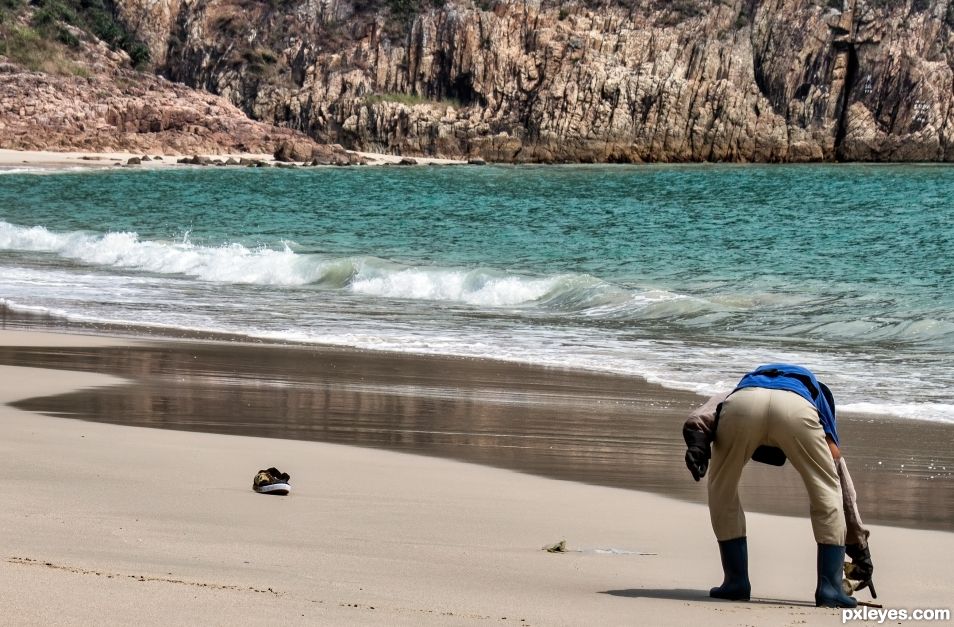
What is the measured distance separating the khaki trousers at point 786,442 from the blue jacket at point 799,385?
0.12ft

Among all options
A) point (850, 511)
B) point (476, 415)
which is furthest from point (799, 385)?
point (476, 415)

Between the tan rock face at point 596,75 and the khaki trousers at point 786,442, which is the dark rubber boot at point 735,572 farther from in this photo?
the tan rock face at point 596,75

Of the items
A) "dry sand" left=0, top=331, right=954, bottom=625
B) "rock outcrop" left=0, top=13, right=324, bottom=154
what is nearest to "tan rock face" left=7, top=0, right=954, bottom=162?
"rock outcrop" left=0, top=13, right=324, bottom=154

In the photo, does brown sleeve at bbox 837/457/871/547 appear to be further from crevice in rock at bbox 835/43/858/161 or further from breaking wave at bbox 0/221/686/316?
crevice in rock at bbox 835/43/858/161

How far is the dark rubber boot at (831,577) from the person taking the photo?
4.44 metres

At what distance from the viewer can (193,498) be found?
6.04 m

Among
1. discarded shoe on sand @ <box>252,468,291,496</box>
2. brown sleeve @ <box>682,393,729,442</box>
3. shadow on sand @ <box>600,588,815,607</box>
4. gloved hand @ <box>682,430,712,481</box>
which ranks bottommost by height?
discarded shoe on sand @ <box>252,468,291,496</box>

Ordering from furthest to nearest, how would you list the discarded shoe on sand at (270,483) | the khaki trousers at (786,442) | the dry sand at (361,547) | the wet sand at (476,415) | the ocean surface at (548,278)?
the ocean surface at (548,278), the wet sand at (476,415), the discarded shoe on sand at (270,483), the khaki trousers at (786,442), the dry sand at (361,547)

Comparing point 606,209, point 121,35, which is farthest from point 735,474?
point 121,35

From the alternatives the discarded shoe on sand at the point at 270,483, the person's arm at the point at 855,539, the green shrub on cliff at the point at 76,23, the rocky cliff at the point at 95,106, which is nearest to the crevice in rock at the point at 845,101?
the rocky cliff at the point at 95,106

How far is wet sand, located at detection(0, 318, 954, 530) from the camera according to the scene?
713 centimetres

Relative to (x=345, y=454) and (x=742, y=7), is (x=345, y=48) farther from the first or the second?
(x=345, y=454)

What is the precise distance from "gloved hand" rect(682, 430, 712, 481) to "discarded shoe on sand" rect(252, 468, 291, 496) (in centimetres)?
248

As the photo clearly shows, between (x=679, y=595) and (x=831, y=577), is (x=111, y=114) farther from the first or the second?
(x=831, y=577)
